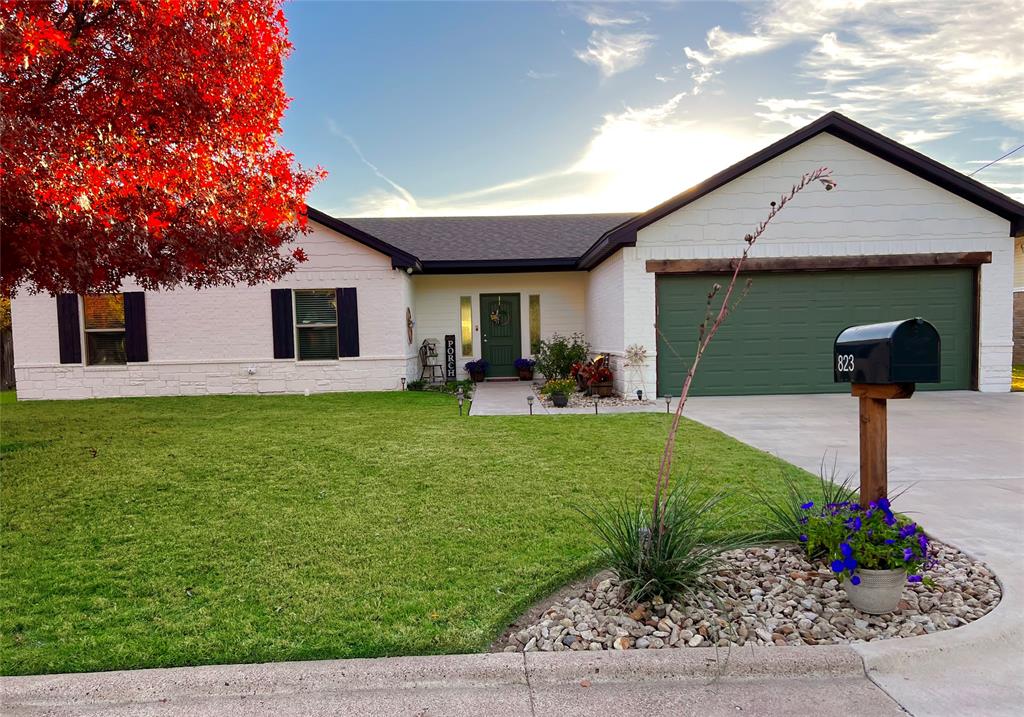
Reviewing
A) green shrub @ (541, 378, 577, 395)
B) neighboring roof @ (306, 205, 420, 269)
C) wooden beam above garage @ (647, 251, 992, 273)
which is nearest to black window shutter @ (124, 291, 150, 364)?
neighboring roof @ (306, 205, 420, 269)

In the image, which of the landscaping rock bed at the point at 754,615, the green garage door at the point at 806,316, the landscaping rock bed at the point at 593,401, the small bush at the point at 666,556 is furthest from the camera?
the green garage door at the point at 806,316

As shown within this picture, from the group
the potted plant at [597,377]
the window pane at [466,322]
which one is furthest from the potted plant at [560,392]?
the window pane at [466,322]

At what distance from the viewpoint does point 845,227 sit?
1061 cm

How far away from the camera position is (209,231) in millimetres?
7379

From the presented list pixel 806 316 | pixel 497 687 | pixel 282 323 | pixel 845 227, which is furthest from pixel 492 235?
pixel 497 687

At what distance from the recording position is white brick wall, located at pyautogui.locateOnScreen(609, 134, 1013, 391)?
10500 millimetres

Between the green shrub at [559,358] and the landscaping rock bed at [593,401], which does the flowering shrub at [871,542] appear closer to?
the landscaping rock bed at [593,401]

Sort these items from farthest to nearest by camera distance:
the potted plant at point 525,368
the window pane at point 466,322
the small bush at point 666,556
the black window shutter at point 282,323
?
the window pane at point 466,322
the potted plant at point 525,368
the black window shutter at point 282,323
the small bush at point 666,556

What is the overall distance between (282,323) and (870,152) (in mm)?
12032

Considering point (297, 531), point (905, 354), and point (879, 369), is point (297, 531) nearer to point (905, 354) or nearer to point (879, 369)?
point (879, 369)

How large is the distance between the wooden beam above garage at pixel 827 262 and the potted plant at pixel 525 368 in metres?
4.98

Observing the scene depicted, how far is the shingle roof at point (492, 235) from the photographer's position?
14352mm

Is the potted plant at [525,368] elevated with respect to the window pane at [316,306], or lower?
lower

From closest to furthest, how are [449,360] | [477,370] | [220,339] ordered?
Answer: [220,339], [477,370], [449,360]
